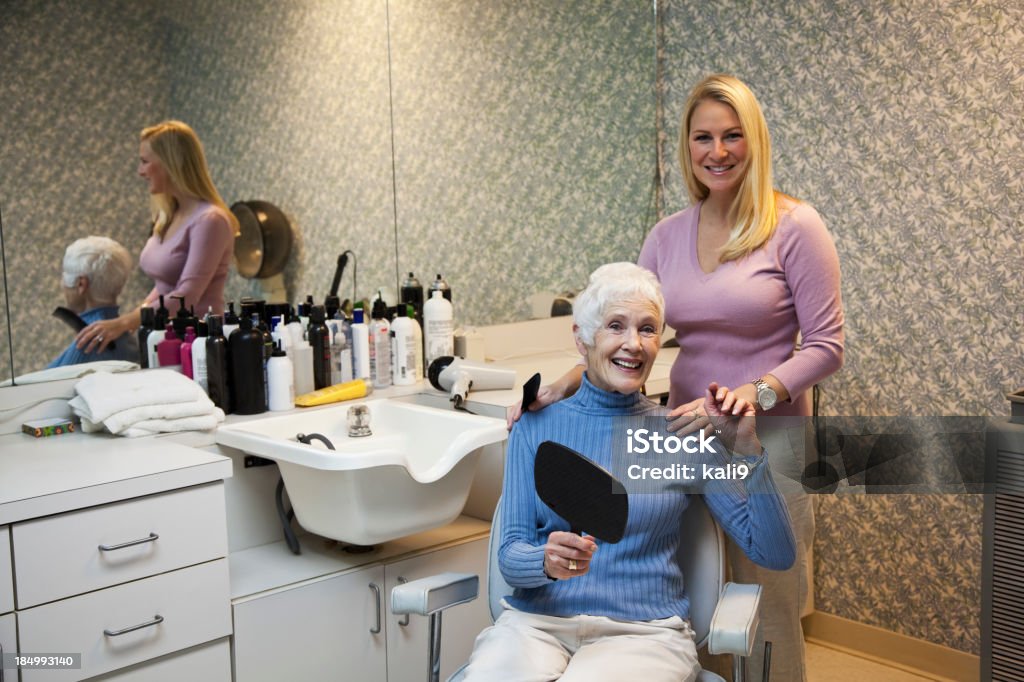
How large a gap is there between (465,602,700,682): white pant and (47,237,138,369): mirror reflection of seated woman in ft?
4.04

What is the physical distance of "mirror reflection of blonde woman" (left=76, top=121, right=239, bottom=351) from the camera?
2412mm

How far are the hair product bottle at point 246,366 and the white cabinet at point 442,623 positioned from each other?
558 millimetres

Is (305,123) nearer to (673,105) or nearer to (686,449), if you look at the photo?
(673,105)

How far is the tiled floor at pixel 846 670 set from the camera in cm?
302

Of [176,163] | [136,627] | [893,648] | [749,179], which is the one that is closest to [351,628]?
[136,627]

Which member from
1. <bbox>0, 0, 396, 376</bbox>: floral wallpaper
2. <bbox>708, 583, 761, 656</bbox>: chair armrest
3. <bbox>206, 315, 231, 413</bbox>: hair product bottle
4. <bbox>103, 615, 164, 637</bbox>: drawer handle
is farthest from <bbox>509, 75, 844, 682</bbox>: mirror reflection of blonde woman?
<bbox>0, 0, 396, 376</bbox>: floral wallpaper

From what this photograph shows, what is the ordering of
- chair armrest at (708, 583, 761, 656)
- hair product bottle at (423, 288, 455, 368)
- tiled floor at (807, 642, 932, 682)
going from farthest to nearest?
tiled floor at (807, 642, 932, 682) < hair product bottle at (423, 288, 455, 368) < chair armrest at (708, 583, 761, 656)

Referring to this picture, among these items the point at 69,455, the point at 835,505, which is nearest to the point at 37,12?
the point at 69,455

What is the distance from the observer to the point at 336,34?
2.81 metres

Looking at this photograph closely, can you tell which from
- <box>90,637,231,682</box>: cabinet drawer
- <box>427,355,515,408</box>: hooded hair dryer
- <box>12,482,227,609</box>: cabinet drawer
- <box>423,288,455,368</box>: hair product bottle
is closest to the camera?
<box>12,482,227,609</box>: cabinet drawer

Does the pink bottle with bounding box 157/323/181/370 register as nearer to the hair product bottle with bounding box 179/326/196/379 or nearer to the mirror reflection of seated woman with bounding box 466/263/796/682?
the hair product bottle with bounding box 179/326/196/379

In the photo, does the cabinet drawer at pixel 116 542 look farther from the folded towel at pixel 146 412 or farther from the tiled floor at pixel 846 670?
the tiled floor at pixel 846 670

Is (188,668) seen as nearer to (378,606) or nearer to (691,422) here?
(378,606)

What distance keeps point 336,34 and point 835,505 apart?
2154 millimetres
